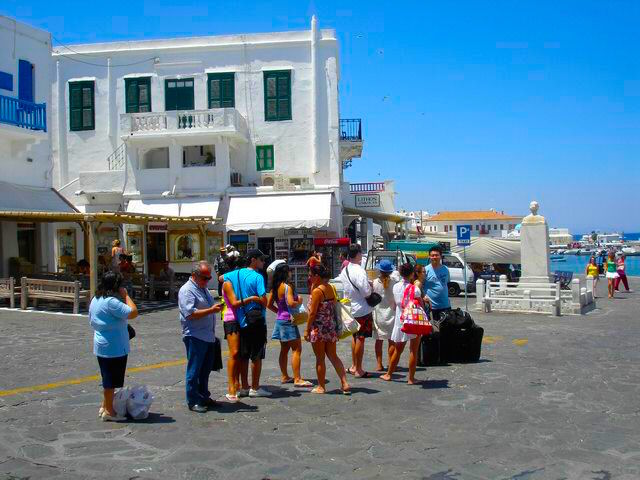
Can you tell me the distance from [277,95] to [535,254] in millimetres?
14053

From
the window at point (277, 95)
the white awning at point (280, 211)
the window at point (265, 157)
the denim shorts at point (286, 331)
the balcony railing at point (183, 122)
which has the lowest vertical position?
the denim shorts at point (286, 331)

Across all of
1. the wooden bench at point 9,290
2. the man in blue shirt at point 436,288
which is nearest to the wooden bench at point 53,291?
the wooden bench at point 9,290

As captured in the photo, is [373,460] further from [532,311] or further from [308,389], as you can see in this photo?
[532,311]

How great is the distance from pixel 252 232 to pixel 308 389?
768 inches

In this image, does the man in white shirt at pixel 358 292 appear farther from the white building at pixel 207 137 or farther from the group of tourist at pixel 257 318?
the white building at pixel 207 137

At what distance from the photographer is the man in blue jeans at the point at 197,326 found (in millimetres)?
6797

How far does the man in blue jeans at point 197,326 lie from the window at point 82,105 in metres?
24.6

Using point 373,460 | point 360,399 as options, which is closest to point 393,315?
point 360,399

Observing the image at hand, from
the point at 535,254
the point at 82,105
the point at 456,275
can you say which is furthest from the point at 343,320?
the point at 82,105

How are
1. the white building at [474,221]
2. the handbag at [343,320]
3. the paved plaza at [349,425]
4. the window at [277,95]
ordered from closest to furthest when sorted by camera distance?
the paved plaza at [349,425]
the handbag at [343,320]
the window at [277,95]
the white building at [474,221]

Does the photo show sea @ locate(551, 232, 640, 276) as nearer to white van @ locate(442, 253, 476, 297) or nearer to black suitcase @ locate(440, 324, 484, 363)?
white van @ locate(442, 253, 476, 297)

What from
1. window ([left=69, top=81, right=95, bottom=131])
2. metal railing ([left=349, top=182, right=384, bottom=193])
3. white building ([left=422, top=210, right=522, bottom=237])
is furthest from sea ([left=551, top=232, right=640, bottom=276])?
window ([left=69, top=81, right=95, bottom=131])

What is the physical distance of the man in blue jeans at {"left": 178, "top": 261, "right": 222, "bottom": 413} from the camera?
6797 mm

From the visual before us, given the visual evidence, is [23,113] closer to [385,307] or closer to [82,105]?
[82,105]
